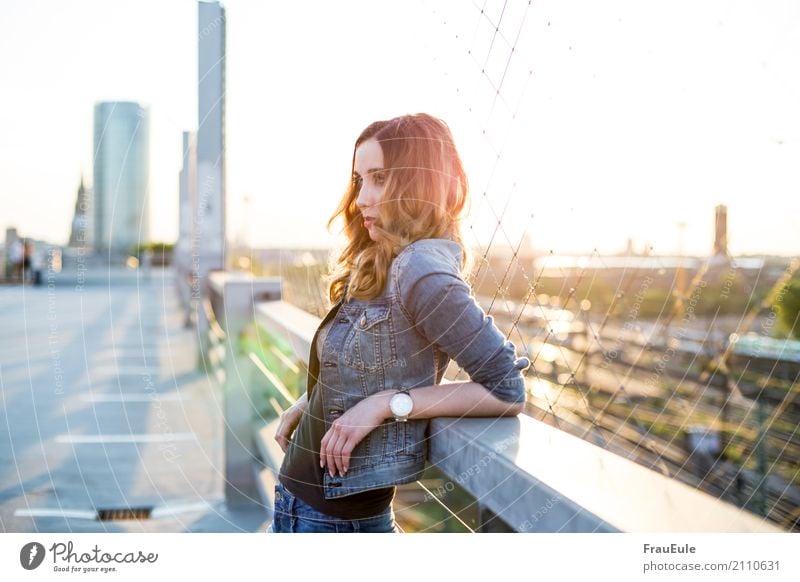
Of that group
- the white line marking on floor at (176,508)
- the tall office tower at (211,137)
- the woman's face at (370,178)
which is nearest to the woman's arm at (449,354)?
the woman's face at (370,178)

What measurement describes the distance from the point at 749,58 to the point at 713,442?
287cm

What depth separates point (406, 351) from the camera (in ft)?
2.30

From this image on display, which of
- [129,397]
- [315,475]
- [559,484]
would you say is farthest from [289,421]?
[129,397]

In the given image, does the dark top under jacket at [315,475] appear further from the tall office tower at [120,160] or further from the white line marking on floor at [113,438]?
the white line marking on floor at [113,438]

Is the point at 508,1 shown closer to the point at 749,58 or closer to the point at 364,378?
the point at 749,58

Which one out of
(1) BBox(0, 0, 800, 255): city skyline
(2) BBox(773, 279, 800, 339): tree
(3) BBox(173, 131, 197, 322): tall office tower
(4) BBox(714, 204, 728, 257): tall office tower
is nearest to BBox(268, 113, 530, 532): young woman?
(1) BBox(0, 0, 800, 255): city skyline

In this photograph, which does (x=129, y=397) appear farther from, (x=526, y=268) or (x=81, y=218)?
(x=526, y=268)

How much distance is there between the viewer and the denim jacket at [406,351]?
2.10 ft

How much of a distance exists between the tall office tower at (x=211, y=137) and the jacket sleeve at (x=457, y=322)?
24.3 inches

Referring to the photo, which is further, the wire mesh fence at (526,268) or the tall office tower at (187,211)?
the tall office tower at (187,211)

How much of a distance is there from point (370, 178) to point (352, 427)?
251 mm

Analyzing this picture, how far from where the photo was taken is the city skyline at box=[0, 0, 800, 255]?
35.5 inches
